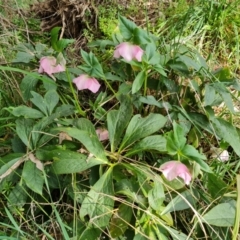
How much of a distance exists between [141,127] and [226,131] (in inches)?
11.8

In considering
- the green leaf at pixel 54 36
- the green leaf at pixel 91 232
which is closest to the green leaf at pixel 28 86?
the green leaf at pixel 54 36

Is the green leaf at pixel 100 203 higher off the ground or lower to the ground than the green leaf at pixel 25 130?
lower

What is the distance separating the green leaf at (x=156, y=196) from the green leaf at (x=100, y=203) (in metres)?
0.11

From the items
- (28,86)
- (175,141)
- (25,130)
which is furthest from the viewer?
(28,86)

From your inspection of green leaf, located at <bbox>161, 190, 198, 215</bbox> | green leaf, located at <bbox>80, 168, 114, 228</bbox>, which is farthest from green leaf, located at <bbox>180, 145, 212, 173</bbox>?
green leaf, located at <bbox>80, 168, 114, 228</bbox>

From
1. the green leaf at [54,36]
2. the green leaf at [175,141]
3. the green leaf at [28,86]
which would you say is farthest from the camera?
the green leaf at [28,86]

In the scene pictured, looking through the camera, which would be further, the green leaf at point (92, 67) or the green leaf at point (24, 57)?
the green leaf at point (24, 57)

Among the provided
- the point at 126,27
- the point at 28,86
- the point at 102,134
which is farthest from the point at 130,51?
the point at 28,86

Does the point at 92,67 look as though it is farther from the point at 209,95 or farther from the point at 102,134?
the point at 209,95

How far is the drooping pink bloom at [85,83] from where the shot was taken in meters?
1.70

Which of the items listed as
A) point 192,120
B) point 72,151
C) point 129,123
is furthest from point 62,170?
point 192,120

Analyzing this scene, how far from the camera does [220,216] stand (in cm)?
146

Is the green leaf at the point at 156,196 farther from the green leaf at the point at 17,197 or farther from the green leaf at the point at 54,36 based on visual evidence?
the green leaf at the point at 54,36

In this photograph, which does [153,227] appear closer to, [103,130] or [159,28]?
[103,130]
